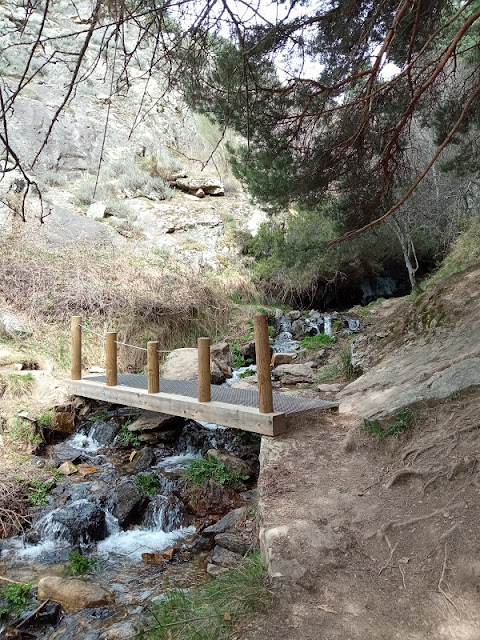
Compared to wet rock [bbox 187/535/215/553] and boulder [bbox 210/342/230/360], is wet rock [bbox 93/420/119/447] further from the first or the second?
boulder [bbox 210/342/230/360]

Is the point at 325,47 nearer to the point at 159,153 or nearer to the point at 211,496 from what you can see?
the point at 211,496

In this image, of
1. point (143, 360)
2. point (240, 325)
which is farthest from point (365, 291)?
point (143, 360)

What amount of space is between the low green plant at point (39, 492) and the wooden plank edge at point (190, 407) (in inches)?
60.6

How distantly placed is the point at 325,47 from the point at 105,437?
5574 mm

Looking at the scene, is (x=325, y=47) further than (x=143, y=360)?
No

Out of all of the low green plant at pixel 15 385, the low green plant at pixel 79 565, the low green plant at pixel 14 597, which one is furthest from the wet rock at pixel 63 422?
the low green plant at pixel 14 597

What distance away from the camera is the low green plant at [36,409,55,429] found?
20.8ft

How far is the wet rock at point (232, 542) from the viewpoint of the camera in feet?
12.7

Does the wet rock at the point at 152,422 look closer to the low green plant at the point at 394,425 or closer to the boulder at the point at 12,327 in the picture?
the boulder at the point at 12,327

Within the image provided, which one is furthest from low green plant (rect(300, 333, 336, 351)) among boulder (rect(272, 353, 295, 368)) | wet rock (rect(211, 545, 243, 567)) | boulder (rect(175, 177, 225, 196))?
boulder (rect(175, 177, 225, 196))

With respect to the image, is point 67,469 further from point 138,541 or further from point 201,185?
point 201,185

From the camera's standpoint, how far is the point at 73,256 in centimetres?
1093

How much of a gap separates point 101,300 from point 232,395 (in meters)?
4.91

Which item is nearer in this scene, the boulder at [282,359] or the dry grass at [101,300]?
the dry grass at [101,300]
